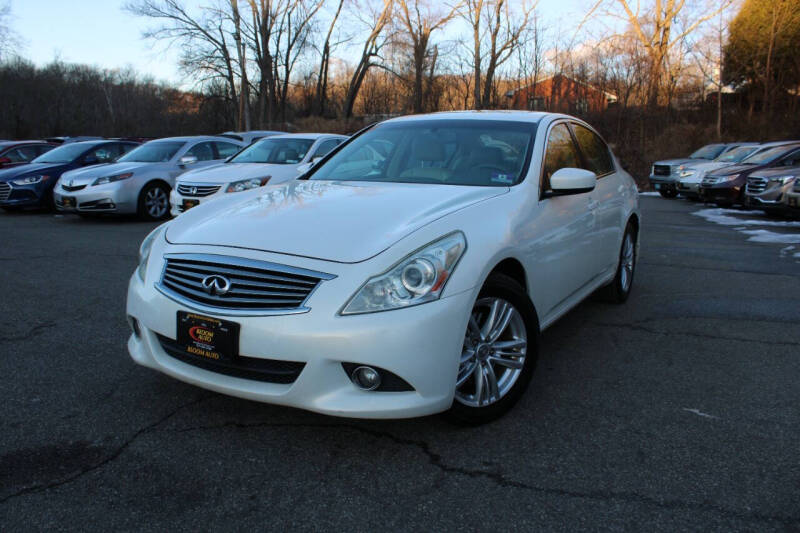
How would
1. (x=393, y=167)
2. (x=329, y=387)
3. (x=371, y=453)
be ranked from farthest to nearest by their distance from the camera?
(x=393, y=167) → (x=371, y=453) → (x=329, y=387)

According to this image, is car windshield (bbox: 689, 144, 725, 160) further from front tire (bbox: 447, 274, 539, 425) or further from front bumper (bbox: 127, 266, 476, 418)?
front bumper (bbox: 127, 266, 476, 418)

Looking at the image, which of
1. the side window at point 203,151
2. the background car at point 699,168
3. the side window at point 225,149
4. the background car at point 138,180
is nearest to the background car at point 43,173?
the background car at point 138,180

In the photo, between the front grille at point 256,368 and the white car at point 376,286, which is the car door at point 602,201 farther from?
the front grille at point 256,368

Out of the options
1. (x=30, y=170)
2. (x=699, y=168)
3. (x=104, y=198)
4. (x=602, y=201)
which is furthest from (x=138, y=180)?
(x=699, y=168)

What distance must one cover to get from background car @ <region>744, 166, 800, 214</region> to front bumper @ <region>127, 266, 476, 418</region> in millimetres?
11140

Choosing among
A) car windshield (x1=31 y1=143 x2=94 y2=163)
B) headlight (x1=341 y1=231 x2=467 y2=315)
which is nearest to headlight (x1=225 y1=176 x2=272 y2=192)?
car windshield (x1=31 y1=143 x2=94 y2=163)

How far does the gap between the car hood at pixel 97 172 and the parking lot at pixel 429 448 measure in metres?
7.02

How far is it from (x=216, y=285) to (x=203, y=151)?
1017 cm

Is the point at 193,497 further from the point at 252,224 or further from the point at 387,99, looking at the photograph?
the point at 387,99

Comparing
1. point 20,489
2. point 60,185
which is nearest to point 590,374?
point 20,489

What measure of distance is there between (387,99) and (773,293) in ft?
134

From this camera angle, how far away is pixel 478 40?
112ft

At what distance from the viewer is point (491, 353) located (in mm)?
3053

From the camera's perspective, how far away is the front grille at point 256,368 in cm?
264
